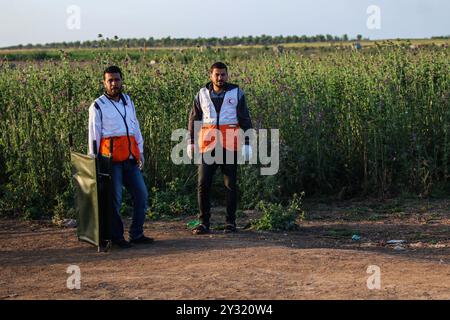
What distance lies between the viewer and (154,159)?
1333 centimetres

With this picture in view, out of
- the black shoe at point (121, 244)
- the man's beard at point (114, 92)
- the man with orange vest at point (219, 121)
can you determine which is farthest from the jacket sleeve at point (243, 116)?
the black shoe at point (121, 244)

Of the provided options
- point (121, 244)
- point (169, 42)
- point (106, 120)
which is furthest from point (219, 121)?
point (169, 42)

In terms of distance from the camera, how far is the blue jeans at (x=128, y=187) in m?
9.74

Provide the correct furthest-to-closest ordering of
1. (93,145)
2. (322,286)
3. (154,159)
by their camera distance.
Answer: (154,159) → (93,145) → (322,286)

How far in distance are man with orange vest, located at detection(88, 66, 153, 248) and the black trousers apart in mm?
978

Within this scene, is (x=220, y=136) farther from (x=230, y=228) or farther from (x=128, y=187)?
(x=128, y=187)

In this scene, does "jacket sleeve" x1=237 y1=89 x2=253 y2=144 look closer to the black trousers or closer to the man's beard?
the black trousers

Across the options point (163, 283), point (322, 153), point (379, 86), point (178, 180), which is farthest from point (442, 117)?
point (163, 283)

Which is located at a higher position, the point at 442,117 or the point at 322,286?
the point at 442,117

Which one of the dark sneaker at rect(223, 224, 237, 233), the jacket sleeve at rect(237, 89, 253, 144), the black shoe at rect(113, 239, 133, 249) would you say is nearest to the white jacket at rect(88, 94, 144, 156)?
the black shoe at rect(113, 239, 133, 249)

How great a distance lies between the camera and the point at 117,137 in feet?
31.8

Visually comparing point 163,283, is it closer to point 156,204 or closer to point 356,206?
point 156,204

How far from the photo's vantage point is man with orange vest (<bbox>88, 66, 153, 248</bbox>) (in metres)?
9.64

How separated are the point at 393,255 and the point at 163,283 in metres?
2.72
